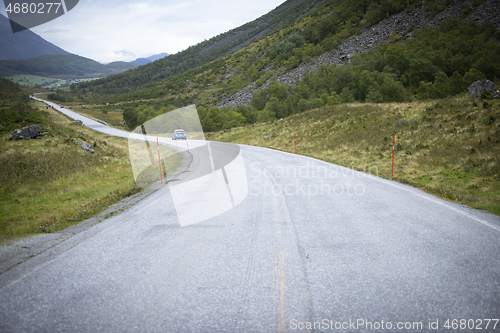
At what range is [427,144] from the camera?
16297 millimetres

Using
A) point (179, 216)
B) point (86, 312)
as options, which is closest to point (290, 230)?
point (179, 216)

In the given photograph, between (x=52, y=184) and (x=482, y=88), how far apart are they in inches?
1213

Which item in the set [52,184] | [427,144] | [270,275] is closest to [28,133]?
[52,184]

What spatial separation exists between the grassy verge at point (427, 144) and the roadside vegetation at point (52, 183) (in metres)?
11.5

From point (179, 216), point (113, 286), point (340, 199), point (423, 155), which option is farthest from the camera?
point (423, 155)

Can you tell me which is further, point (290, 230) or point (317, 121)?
point (317, 121)

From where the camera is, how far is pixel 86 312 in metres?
3.03

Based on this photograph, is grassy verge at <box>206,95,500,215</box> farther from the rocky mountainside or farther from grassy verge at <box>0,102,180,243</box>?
the rocky mountainside

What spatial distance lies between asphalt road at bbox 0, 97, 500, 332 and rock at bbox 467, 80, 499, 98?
70.6 feet

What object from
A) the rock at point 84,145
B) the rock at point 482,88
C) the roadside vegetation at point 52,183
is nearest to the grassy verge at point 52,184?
the roadside vegetation at point 52,183

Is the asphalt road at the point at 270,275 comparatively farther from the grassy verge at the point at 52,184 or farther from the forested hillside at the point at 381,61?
the forested hillside at the point at 381,61

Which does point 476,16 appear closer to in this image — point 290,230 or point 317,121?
point 317,121

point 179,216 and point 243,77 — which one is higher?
point 243,77

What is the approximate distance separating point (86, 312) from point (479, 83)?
29.8 metres
